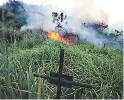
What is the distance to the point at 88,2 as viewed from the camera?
5.02 meters

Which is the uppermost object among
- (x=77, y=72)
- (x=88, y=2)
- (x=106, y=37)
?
(x=88, y=2)

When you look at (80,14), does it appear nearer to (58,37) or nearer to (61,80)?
(58,37)

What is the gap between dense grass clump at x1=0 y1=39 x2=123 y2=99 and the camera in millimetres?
4785

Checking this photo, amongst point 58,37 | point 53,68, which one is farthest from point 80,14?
point 53,68

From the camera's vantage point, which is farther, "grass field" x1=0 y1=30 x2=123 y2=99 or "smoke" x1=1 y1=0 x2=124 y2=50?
"smoke" x1=1 y1=0 x2=124 y2=50

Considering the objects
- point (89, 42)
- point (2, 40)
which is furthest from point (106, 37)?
point (2, 40)

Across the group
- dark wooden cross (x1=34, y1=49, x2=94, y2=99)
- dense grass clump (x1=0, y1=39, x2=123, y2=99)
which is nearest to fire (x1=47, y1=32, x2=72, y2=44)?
dense grass clump (x1=0, y1=39, x2=123, y2=99)

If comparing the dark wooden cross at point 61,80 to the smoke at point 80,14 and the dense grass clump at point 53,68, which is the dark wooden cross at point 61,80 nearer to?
the dense grass clump at point 53,68

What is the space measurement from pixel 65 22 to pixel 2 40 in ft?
2.25

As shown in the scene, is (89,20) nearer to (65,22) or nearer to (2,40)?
(65,22)

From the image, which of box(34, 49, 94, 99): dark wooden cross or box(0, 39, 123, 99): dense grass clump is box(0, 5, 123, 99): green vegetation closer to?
box(0, 39, 123, 99): dense grass clump

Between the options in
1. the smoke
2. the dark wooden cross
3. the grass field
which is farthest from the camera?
the smoke

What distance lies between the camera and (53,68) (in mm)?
5008

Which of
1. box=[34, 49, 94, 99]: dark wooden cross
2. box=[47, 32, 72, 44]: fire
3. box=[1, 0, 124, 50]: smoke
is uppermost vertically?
box=[1, 0, 124, 50]: smoke
